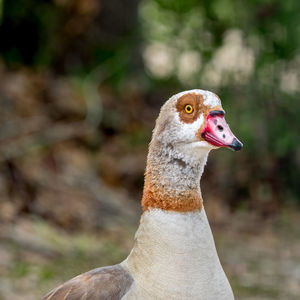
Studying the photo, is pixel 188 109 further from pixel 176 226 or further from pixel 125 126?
pixel 125 126

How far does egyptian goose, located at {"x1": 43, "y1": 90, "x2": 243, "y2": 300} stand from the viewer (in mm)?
2621

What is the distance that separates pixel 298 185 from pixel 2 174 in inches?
132

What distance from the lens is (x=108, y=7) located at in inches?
335

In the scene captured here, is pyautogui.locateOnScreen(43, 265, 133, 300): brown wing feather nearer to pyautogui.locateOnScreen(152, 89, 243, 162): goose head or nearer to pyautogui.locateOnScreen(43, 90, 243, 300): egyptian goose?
pyautogui.locateOnScreen(43, 90, 243, 300): egyptian goose

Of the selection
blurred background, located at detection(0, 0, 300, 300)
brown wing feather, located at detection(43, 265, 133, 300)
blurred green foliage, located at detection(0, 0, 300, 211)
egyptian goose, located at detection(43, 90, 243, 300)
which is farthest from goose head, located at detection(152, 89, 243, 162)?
blurred green foliage, located at detection(0, 0, 300, 211)

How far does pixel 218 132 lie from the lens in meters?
2.62

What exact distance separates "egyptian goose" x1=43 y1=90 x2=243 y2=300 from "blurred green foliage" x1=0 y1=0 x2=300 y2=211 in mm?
4048

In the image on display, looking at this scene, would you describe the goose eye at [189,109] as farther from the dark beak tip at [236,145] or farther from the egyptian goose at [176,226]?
the dark beak tip at [236,145]

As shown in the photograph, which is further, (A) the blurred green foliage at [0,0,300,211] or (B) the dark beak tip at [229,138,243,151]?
(A) the blurred green foliage at [0,0,300,211]

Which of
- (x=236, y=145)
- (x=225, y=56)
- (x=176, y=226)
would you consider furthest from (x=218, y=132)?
(x=225, y=56)

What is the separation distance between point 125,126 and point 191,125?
5282mm

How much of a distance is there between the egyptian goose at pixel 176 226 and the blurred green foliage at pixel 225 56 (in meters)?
4.05

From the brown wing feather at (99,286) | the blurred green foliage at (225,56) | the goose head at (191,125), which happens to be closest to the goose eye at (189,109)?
the goose head at (191,125)

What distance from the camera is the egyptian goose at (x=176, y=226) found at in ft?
8.60
